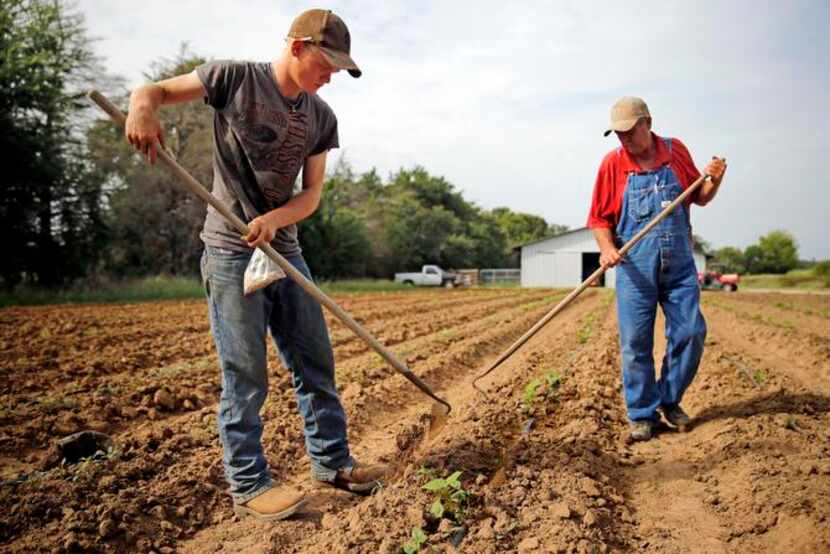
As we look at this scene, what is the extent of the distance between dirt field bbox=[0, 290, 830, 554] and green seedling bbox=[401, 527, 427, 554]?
0.17 ft

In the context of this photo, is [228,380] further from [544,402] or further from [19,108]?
[19,108]

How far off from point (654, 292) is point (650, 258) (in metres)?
0.23

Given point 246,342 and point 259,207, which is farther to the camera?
point 259,207

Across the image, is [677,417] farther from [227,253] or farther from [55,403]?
[55,403]

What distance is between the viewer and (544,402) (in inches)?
182

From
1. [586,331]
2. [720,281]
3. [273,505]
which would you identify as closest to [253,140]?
[273,505]

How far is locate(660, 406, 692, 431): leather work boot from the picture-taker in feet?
13.0

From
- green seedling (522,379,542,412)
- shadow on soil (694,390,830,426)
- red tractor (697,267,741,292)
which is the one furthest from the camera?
red tractor (697,267,741,292)

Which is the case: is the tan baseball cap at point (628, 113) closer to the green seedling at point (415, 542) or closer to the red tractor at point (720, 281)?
the green seedling at point (415, 542)

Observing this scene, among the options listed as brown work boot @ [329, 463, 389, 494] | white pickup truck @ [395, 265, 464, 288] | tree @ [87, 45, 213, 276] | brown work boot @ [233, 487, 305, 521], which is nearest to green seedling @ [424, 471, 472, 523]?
brown work boot @ [329, 463, 389, 494]

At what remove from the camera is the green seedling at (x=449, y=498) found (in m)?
2.54

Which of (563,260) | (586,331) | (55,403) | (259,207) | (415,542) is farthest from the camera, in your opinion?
(563,260)

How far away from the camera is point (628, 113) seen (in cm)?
361

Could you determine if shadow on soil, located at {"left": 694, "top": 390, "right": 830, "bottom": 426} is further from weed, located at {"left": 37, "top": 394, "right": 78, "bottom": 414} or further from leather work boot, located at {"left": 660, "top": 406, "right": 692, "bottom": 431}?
weed, located at {"left": 37, "top": 394, "right": 78, "bottom": 414}
